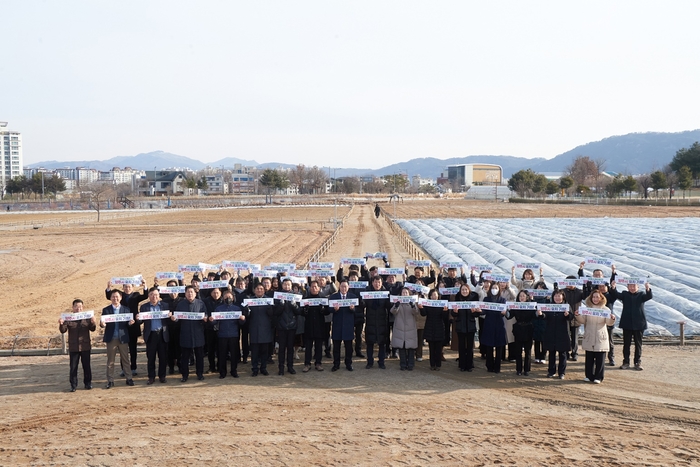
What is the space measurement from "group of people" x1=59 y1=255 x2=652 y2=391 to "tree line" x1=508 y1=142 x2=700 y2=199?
73415mm

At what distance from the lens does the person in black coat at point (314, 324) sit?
31.7ft

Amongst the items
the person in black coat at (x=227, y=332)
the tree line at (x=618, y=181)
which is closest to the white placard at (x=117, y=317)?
the person in black coat at (x=227, y=332)

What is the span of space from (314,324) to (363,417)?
228cm

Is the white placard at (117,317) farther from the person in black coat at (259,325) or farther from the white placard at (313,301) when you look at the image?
the white placard at (313,301)

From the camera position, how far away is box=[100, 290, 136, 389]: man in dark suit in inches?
352

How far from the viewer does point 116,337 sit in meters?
9.01

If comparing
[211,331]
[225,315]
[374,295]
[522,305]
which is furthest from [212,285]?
[522,305]

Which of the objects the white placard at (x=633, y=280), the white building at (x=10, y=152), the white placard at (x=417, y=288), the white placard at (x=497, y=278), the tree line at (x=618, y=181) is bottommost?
the white placard at (x=417, y=288)

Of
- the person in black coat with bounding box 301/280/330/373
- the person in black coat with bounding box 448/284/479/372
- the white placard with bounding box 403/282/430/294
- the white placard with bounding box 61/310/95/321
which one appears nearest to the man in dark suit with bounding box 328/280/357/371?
the person in black coat with bounding box 301/280/330/373

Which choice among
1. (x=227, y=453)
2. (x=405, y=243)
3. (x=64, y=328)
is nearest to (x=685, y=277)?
(x=227, y=453)

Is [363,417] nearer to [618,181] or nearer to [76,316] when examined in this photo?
[76,316]

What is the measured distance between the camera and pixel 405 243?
106 feet

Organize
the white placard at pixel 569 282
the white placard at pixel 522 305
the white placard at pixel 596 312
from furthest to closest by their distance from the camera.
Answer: the white placard at pixel 569 282
the white placard at pixel 522 305
the white placard at pixel 596 312

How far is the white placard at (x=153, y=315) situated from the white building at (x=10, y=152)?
179819 mm
